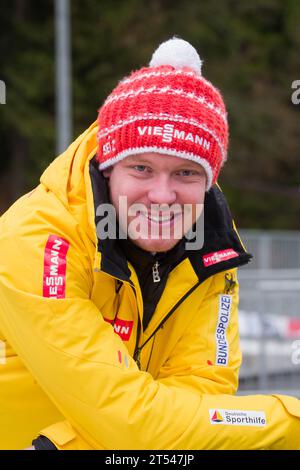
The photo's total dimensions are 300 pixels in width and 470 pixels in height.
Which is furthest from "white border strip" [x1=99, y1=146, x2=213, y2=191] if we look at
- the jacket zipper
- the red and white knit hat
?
the jacket zipper

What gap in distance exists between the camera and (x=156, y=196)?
255 cm

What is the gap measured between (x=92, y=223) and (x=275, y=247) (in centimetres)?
1698

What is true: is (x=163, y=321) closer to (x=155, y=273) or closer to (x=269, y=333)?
(x=155, y=273)

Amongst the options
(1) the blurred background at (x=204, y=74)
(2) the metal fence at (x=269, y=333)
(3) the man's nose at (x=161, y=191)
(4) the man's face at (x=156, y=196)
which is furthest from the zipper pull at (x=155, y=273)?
(1) the blurred background at (x=204, y=74)

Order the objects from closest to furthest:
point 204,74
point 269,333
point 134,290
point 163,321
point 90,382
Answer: point 90,382 < point 134,290 < point 163,321 < point 269,333 < point 204,74

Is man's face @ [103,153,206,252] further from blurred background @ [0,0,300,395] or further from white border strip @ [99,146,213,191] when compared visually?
blurred background @ [0,0,300,395]

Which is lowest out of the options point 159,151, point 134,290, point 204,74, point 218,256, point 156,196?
point 134,290

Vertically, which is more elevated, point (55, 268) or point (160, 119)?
point (160, 119)

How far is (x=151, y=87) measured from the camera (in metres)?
2.65

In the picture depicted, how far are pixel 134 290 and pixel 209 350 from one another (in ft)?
1.34

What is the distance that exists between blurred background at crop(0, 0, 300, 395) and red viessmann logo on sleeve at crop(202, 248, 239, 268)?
13.3 metres

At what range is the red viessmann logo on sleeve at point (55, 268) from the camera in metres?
2.45

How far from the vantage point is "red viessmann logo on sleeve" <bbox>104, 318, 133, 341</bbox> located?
108 inches

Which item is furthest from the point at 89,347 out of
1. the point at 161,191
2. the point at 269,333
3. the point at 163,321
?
the point at 269,333
